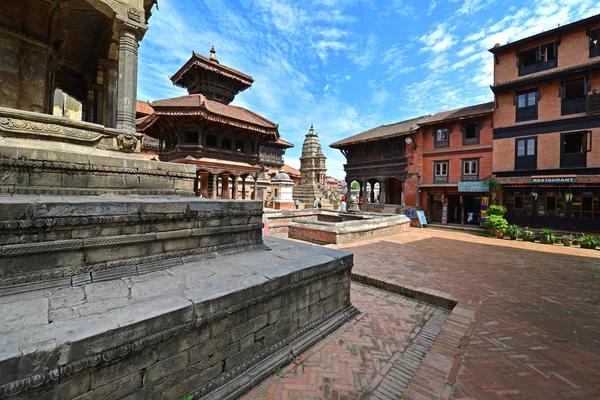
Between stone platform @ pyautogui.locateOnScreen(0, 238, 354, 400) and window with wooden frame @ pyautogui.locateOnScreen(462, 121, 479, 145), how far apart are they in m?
19.9

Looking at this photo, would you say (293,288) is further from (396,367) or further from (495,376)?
(495,376)

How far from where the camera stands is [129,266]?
2938 millimetres

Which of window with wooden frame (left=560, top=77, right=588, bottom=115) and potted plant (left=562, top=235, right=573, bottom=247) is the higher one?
window with wooden frame (left=560, top=77, right=588, bottom=115)

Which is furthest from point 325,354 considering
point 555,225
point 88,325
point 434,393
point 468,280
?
point 555,225

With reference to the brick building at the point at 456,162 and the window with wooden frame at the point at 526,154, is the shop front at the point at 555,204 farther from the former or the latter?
the brick building at the point at 456,162

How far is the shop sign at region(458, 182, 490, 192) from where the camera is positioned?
17.2 m

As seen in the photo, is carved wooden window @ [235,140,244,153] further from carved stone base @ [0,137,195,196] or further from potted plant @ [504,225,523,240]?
potted plant @ [504,225,523,240]

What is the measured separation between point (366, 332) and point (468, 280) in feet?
13.2

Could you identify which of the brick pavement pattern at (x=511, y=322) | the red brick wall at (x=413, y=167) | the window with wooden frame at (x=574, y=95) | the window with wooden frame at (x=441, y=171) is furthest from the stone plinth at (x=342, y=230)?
the window with wooden frame at (x=574, y=95)

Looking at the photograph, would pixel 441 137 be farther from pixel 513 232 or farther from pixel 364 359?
pixel 364 359

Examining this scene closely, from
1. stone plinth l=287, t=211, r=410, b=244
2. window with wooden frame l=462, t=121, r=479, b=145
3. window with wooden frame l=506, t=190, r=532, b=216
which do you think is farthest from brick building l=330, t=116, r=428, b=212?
stone plinth l=287, t=211, r=410, b=244

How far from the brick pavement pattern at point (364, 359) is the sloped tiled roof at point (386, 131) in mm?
20097

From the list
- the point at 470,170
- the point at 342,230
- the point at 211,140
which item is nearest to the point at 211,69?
the point at 211,140

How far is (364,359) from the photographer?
3277mm
